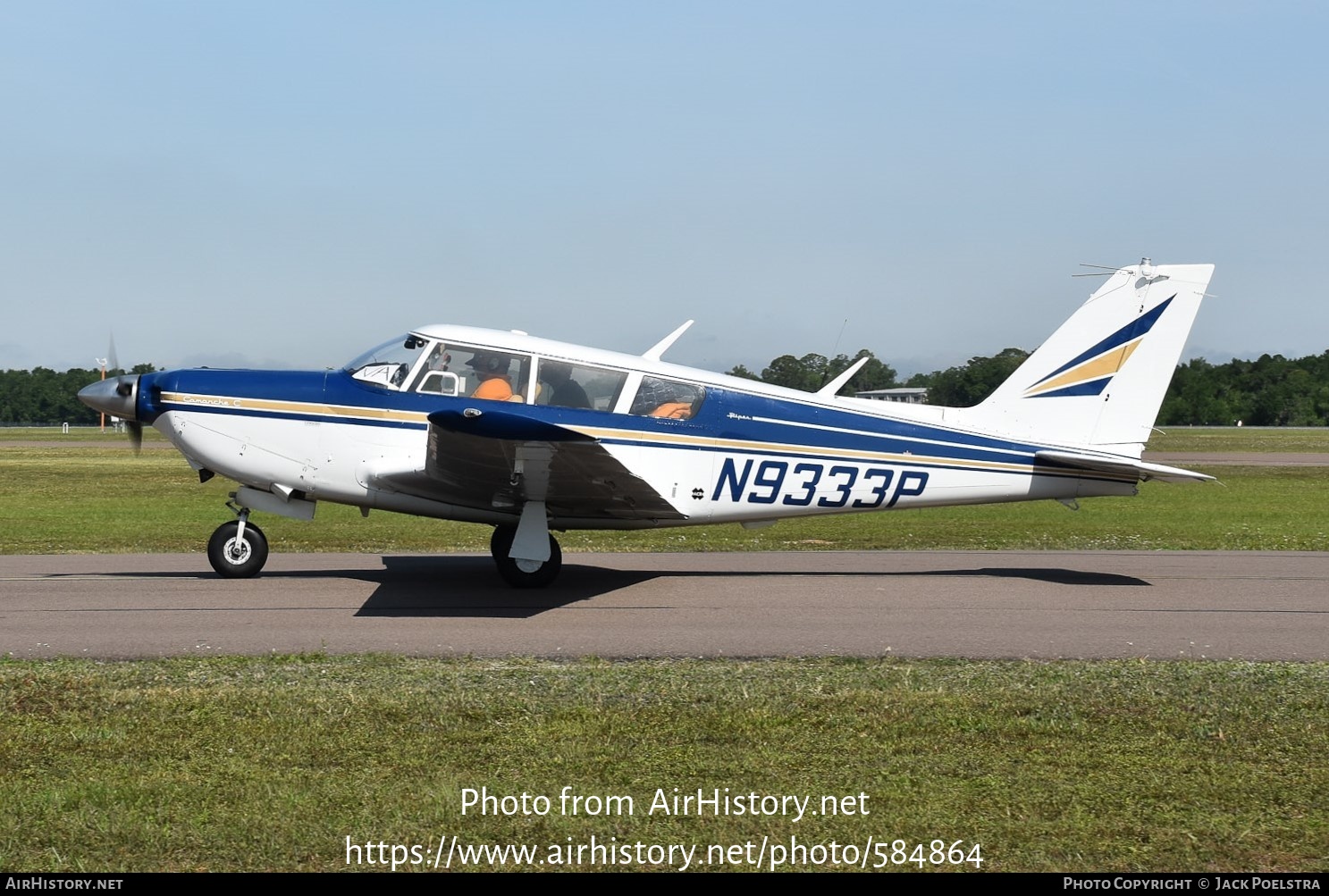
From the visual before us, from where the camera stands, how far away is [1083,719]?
6.35 metres

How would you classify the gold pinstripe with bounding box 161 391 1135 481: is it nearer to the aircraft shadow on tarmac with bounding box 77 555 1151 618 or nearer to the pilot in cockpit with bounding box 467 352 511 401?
the pilot in cockpit with bounding box 467 352 511 401

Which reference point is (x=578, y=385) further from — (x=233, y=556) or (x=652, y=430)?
(x=233, y=556)

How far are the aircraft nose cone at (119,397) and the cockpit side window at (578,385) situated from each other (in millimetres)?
3965

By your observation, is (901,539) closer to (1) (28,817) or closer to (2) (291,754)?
(2) (291,754)

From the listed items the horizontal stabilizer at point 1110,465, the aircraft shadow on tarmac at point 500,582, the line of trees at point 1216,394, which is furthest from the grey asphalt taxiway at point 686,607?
the line of trees at point 1216,394

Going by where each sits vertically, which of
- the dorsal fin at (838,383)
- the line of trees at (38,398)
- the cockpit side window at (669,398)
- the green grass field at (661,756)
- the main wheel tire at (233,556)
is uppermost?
the dorsal fin at (838,383)

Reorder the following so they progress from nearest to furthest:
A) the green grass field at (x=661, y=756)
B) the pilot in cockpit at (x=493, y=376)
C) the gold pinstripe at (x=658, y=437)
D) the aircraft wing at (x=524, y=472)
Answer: the green grass field at (x=661, y=756) → the aircraft wing at (x=524, y=472) → the pilot in cockpit at (x=493, y=376) → the gold pinstripe at (x=658, y=437)

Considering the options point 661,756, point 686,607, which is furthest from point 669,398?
point 661,756

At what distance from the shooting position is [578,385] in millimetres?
11422

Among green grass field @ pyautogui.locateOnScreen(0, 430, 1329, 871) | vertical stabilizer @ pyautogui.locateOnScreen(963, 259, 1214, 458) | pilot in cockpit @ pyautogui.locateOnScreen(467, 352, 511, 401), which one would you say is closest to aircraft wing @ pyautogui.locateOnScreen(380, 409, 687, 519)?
pilot in cockpit @ pyautogui.locateOnScreen(467, 352, 511, 401)

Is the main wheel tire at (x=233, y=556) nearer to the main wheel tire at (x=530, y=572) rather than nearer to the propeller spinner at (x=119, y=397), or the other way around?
the propeller spinner at (x=119, y=397)

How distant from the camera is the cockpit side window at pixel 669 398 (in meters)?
11.6

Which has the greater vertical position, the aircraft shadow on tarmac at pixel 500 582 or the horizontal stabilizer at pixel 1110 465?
the horizontal stabilizer at pixel 1110 465

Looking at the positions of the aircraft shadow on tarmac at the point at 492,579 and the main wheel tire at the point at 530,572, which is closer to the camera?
the aircraft shadow on tarmac at the point at 492,579
